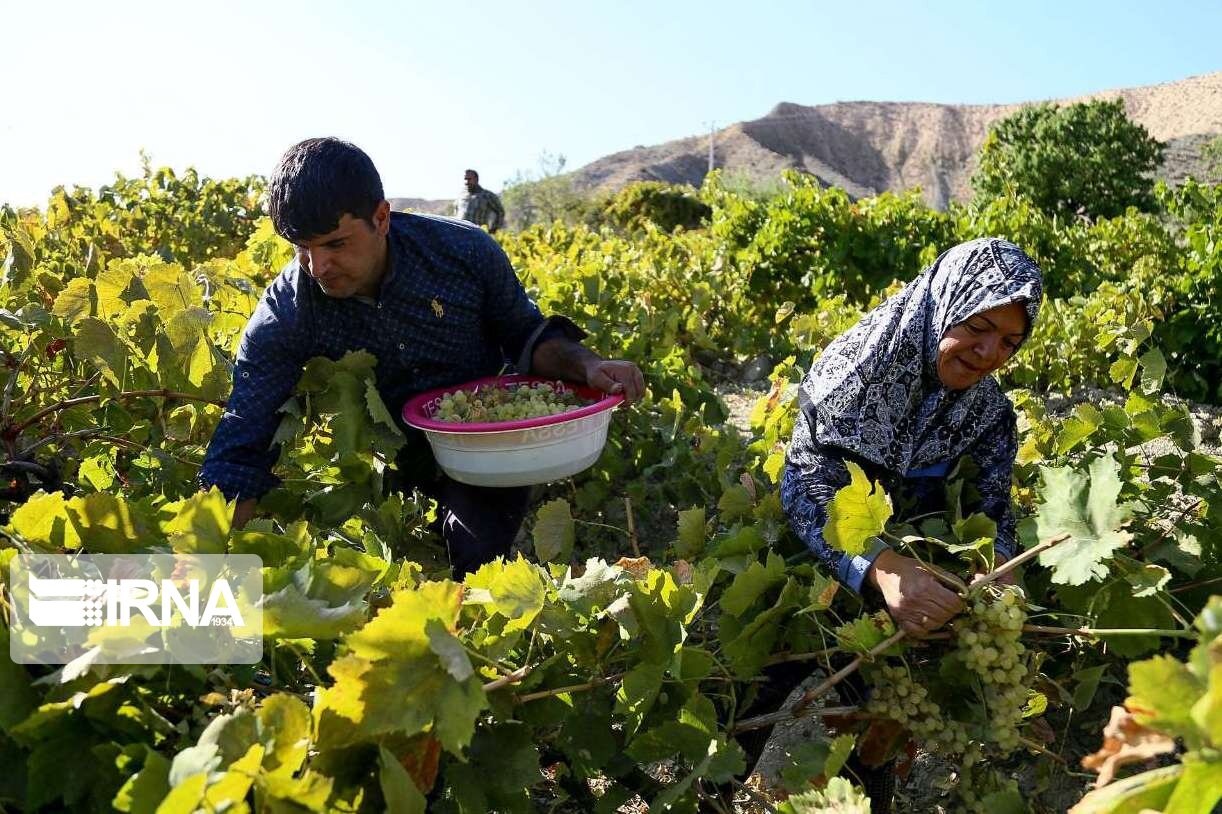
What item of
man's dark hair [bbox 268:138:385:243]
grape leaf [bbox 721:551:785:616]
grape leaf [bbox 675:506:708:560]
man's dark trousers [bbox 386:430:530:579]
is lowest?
man's dark trousers [bbox 386:430:530:579]

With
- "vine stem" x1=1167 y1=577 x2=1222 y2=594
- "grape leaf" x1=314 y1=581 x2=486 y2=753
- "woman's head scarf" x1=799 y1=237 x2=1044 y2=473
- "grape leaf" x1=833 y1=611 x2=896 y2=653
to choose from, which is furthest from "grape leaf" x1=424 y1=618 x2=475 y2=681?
"vine stem" x1=1167 y1=577 x2=1222 y2=594

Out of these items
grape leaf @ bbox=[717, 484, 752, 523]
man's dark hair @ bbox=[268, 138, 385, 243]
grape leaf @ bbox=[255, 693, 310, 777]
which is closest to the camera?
grape leaf @ bbox=[255, 693, 310, 777]

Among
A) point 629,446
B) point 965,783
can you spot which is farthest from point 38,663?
point 629,446

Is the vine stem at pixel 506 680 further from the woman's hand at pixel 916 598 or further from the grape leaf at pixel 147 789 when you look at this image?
the woman's hand at pixel 916 598

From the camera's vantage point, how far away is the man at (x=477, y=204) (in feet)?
43.4

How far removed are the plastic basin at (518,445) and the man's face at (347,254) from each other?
40 cm

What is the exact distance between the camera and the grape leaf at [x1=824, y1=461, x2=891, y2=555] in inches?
64.2

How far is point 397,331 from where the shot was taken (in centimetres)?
278

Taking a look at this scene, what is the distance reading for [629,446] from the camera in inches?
165

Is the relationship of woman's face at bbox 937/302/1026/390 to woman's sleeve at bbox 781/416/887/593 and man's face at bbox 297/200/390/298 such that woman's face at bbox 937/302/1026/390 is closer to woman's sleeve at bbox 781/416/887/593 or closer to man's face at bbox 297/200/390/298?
woman's sleeve at bbox 781/416/887/593

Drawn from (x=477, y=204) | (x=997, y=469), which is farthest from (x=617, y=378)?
(x=477, y=204)

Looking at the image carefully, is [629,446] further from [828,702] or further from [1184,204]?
[1184,204]

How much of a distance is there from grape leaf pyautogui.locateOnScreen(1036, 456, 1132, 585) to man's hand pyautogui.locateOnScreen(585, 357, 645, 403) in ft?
4.32

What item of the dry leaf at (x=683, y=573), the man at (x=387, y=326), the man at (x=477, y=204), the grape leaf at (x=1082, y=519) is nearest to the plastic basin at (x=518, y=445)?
the man at (x=387, y=326)
